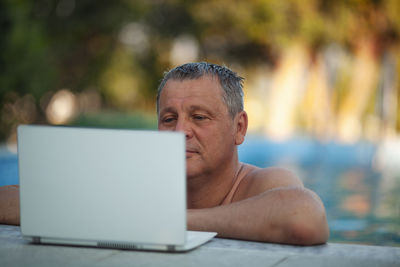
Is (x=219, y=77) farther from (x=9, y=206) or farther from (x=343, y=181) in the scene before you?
(x=343, y=181)

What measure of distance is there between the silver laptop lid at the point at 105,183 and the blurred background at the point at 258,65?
19.6 ft

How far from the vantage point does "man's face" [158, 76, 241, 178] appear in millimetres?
2420

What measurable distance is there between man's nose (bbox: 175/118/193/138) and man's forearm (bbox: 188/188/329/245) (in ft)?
1.20

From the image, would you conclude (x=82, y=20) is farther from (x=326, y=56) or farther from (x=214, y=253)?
(x=214, y=253)

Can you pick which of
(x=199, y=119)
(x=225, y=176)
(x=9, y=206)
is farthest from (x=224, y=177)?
(x=9, y=206)

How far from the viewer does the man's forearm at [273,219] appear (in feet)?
6.66

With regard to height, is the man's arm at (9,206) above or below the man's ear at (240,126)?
below

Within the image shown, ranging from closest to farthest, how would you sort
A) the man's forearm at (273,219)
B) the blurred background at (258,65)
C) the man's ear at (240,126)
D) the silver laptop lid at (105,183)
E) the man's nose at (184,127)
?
the silver laptop lid at (105,183) → the man's forearm at (273,219) → the man's nose at (184,127) → the man's ear at (240,126) → the blurred background at (258,65)

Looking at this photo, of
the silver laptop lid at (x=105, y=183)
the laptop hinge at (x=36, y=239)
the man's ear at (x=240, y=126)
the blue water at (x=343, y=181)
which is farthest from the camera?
the blue water at (x=343, y=181)

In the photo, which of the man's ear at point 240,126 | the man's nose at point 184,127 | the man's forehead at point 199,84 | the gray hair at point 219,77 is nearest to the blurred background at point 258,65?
the man's ear at point 240,126

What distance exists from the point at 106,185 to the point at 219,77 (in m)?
1.03

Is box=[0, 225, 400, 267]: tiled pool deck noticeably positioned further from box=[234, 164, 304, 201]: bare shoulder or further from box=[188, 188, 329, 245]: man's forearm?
box=[234, 164, 304, 201]: bare shoulder

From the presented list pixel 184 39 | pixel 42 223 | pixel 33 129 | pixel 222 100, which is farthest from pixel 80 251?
pixel 184 39

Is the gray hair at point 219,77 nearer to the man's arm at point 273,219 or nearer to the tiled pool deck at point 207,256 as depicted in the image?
the man's arm at point 273,219
